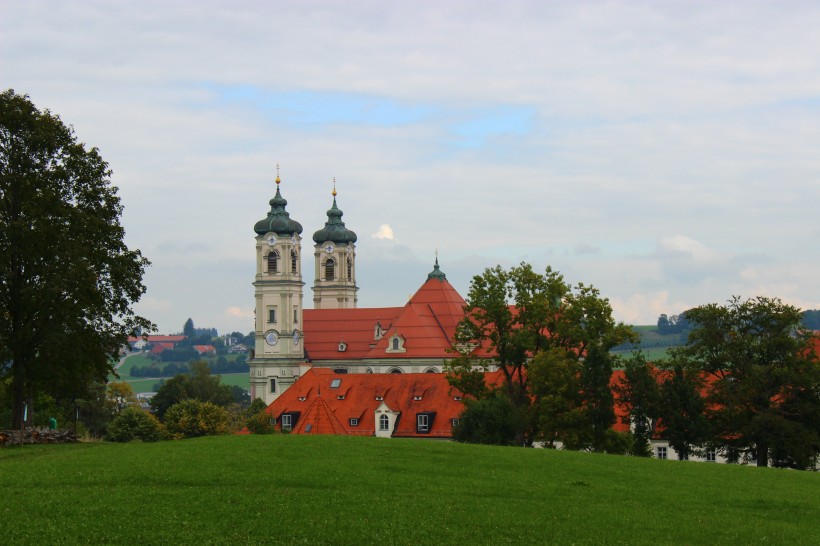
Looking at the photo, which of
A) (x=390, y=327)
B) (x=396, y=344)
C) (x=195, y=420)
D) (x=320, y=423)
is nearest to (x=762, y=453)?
(x=320, y=423)

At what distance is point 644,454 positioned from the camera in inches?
2127

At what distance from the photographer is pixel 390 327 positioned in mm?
133750

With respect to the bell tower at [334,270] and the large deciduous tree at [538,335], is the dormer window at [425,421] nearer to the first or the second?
the large deciduous tree at [538,335]

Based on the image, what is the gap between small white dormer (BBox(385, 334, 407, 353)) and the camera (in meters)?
130

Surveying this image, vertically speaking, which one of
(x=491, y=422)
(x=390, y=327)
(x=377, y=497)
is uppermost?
(x=390, y=327)

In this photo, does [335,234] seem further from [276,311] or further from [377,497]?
[377,497]

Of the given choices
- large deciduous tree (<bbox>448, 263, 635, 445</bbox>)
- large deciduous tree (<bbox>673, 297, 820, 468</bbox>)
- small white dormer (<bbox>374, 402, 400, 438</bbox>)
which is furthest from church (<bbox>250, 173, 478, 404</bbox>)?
large deciduous tree (<bbox>673, 297, 820, 468</bbox>)

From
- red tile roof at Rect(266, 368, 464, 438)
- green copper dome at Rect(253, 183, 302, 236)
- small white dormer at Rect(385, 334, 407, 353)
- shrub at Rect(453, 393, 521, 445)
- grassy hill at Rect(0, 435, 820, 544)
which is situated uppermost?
green copper dome at Rect(253, 183, 302, 236)

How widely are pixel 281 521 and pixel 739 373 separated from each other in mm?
35721

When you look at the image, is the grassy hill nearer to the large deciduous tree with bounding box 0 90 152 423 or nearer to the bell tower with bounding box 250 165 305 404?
the large deciduous tree with bounding box 0 90 152 423

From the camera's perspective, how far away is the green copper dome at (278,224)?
14138cm

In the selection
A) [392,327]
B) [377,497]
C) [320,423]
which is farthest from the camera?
[392,327]

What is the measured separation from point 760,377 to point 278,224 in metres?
92.3

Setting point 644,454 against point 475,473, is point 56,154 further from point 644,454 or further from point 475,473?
point 644,454
